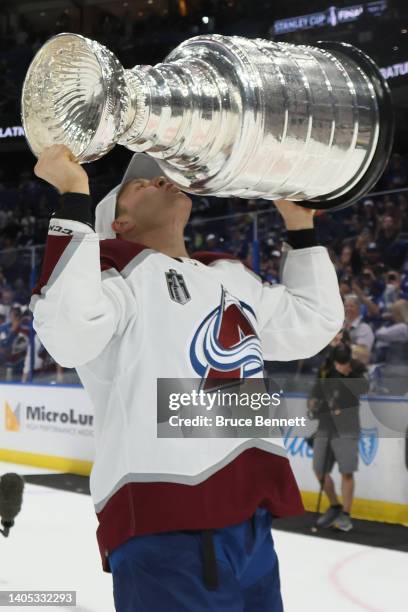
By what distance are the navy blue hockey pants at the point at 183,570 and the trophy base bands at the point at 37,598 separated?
7.83 feet

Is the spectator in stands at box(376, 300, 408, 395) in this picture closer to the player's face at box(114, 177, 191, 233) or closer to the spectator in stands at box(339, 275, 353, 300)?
the spectator in stands at box(339, 275, 353, 300)

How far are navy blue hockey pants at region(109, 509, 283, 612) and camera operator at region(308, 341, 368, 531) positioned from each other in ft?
12.7

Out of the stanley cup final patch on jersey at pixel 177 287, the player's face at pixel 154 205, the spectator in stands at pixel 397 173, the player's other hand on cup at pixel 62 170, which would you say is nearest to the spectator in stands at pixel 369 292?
the spectator in stands at pixel 397 173

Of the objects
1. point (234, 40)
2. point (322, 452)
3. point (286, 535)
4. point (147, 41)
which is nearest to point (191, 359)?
point (234, 40)

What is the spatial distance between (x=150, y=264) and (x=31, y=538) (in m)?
3.86

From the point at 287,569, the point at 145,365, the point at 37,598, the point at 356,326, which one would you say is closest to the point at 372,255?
the point at 356,326

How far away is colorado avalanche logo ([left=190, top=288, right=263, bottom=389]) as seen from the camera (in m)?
1.37

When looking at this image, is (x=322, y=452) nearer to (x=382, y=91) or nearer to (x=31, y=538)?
(x=31, y=538)

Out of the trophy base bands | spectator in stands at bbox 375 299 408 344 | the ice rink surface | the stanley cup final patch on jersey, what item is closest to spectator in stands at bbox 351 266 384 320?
spectator in stands at bbox 375 299 408 344

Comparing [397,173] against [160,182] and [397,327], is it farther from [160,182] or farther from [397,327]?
[160,182]

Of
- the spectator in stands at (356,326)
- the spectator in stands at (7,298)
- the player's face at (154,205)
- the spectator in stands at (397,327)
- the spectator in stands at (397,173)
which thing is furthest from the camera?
the spectator in stands at (7,298)

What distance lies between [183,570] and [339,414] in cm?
401

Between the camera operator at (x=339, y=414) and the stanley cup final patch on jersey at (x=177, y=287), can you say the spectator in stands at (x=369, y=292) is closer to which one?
the camera operator at (x=339, y=414)

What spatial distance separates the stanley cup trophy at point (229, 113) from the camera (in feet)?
3.89
